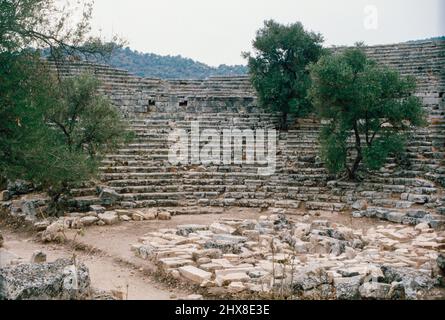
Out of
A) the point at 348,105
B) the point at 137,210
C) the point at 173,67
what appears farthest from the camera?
the point at 173,67

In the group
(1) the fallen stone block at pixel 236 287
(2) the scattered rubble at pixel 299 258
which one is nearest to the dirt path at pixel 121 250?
(2) the scattered rubble at pixel 299 258

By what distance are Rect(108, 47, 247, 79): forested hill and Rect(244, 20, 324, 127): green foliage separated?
21.4 m

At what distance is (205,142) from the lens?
64.0ft

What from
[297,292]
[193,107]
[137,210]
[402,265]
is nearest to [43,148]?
[137,210]

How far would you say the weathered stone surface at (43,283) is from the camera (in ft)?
19.1

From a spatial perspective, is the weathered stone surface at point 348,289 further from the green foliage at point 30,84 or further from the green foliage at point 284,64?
the green foliage at point 284,64

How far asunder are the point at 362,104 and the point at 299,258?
7756mm

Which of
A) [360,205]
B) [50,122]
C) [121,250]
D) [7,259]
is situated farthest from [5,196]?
[360,205]

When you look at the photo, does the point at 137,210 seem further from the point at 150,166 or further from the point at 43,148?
the point at 43,148

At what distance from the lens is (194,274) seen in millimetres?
7809

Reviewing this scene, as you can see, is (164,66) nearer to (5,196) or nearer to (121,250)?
(5,196)

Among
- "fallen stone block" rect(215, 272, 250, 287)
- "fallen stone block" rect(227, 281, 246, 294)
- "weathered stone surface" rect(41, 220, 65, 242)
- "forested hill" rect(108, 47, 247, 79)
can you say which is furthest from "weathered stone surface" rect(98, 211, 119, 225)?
"forested hill" rect(108, 47, 247, 79)
